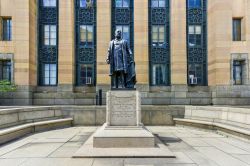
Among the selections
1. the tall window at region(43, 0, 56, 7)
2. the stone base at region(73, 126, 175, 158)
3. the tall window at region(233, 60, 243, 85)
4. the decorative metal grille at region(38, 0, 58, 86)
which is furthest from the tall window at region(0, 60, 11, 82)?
the tall window at region(233, 60, 243, 85)

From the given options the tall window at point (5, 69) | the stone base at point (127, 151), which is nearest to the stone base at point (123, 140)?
the stone base at point (127, 151)

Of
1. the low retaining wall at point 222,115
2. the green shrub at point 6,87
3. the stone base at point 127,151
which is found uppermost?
the green shrub at point 6,87

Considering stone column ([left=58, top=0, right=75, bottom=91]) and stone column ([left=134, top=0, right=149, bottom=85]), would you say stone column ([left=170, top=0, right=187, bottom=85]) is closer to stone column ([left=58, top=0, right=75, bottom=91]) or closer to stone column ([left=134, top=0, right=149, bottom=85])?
stone column ([left=134, top=0, right=149, bottom=85])

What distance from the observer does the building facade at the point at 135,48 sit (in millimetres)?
23278

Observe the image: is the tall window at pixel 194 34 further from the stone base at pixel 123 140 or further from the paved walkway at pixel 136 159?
the stone base at pixel 123 140

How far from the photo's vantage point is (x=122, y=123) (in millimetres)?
10273

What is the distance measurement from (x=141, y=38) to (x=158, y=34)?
6.79 feet

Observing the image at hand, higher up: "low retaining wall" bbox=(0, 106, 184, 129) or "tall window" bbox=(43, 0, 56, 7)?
"tall window" bbox=(43, 0, 56, 7)

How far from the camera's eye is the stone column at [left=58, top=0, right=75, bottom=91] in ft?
78.9

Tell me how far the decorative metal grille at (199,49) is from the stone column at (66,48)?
1264 cm

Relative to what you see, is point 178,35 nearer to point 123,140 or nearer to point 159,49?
point 159,49

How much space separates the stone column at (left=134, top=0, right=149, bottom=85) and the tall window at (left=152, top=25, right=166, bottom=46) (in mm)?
1075

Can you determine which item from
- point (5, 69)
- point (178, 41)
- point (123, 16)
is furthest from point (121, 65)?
point (5, 69)

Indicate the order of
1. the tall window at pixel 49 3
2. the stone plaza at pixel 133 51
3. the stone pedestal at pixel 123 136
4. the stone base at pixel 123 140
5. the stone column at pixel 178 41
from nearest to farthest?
1. the stone pedestal at pixel 123 136
2. the stone base at pixel 123 140
3. the stone plaza at pixel 133 51
4. the stone column at pixel 178 41
5. the tall window at pixel 49 3
